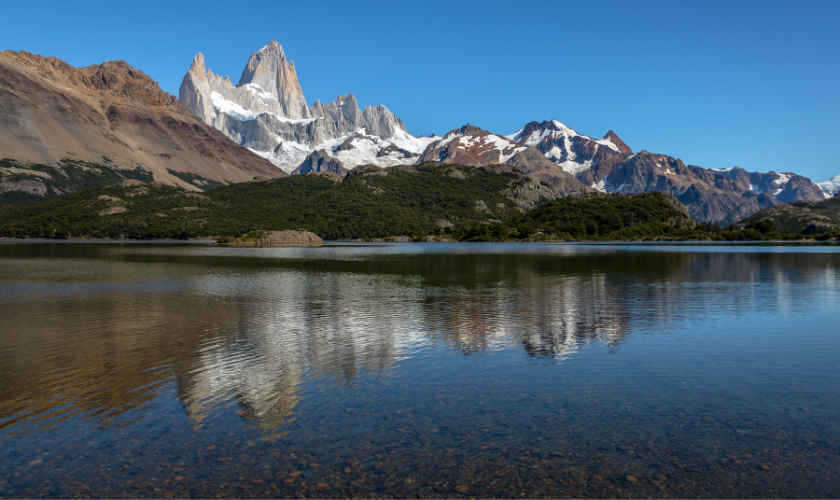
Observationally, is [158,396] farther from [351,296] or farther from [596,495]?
[351,296]

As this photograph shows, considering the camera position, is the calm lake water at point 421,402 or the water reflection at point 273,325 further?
the water reflection at point 273,325

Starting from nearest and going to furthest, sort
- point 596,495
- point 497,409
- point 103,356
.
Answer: point 596,495, point 497,409, point 103,356

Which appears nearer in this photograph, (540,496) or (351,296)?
(540,496)

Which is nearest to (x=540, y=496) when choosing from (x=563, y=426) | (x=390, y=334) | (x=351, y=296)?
(x=563, y=426)

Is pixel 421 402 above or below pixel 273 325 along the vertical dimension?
below

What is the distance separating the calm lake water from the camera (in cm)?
1119

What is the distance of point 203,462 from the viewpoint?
11.8 m

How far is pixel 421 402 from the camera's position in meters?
16.0

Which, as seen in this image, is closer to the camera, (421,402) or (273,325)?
(421,402)

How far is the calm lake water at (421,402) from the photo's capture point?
36.7ft

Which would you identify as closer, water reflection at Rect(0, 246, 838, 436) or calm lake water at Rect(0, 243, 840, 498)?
calm lake water at Rect(0, 243, 840, 498)

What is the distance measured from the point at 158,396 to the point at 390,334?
489 inches

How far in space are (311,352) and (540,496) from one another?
1442cm

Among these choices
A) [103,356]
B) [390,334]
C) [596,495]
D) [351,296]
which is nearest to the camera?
[596,495]
